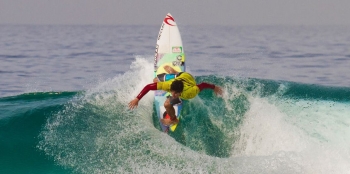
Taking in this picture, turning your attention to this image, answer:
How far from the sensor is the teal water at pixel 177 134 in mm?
9156

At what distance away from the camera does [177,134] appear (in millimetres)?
10984

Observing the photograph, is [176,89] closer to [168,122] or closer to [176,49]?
[168,122]

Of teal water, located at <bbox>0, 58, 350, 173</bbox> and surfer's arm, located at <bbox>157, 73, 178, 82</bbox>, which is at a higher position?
surfer's arm, located at <bbox>157, 73, 178, 82</bbox>

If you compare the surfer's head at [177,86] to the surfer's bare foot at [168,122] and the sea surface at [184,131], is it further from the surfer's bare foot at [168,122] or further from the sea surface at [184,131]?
the surfer's bare foot at [168,122]

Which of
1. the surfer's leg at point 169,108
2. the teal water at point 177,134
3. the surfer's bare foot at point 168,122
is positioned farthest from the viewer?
the surfer's bare foot at point 168,122

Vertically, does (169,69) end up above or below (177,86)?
below

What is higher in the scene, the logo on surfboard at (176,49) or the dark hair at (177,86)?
the logo on surfboard at (176,49)

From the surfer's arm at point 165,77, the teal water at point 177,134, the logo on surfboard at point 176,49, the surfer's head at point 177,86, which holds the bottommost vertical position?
the teal water at point 177,134

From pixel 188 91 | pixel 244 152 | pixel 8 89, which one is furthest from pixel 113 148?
pixel 8 89

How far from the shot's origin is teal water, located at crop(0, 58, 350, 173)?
9.16 meters

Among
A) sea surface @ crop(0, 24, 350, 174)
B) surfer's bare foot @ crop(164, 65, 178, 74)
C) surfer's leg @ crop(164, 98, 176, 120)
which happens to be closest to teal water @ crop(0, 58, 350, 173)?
sea surface @ crop(0, 24, 350, 174)

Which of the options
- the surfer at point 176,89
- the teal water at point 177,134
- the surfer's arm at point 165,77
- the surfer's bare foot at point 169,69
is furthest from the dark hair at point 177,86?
the surfer's bare foot at point 169,69

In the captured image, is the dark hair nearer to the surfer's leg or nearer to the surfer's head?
the surfer's head

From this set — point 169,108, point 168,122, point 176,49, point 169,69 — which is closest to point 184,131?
point 168,122
